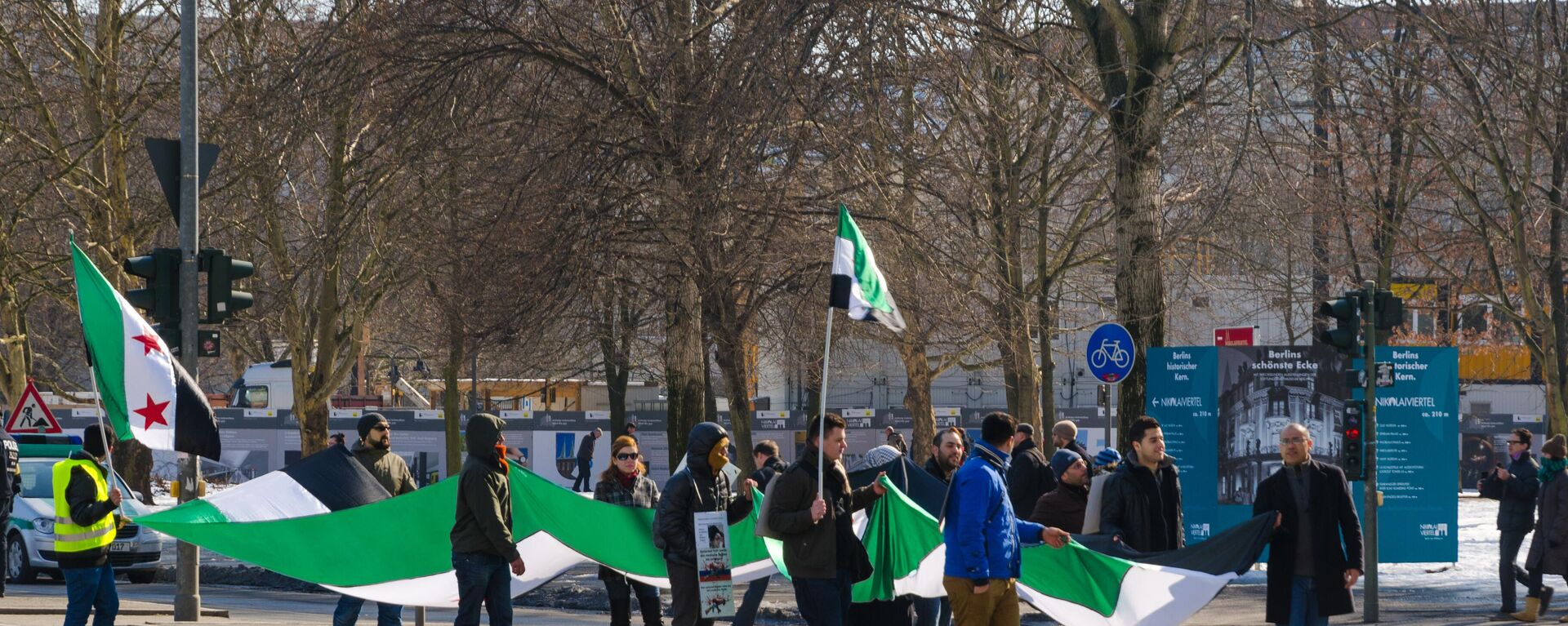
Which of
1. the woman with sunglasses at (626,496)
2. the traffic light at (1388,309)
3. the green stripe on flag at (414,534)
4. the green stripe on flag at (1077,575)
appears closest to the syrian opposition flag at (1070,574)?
the green stripe on flag at (1077,575)

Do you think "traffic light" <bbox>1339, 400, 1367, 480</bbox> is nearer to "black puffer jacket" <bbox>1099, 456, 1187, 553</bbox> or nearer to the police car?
"black puffer jacket" <bbox>1099, 456, 1187, 553</bbox>

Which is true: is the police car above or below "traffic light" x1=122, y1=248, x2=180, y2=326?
below

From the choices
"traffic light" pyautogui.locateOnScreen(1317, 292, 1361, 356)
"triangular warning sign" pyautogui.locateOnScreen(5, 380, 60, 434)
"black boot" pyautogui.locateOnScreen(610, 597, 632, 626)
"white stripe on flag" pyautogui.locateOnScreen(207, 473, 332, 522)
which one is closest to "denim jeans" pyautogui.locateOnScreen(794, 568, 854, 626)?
"black boot" pyautogui.locateOnScreen(610, 597, 632, 626)

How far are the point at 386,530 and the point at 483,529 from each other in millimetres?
1749

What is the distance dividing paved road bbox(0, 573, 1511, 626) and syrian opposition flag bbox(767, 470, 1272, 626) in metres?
3.15

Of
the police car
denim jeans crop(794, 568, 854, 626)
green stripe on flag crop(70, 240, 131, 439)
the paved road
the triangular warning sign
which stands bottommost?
the paved road

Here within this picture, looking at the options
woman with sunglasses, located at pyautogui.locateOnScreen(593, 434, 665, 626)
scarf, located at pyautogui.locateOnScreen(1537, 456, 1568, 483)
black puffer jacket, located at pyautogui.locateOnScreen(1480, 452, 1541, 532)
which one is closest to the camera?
woman with sunglasses, located at pyautogui.locateOnScreen(593, 434, 665, 626)

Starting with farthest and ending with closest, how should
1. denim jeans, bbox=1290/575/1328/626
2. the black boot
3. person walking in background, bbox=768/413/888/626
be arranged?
the black boot, denim jeans, bbox=1290/575/1328/626, person walking in background, bbox=768/413/888/626

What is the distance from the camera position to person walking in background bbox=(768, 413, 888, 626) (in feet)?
30.6

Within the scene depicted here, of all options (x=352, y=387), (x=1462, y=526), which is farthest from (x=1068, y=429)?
(x=352, y=387)

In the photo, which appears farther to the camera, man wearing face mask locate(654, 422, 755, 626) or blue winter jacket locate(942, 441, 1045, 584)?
man wearing face mask locate(654, 422, 755, 626)

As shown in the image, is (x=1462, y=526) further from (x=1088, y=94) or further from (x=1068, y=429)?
(x=1068, y=429)

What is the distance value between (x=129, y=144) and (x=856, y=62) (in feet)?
55.6

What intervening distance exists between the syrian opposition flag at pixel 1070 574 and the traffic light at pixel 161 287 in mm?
6037
